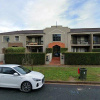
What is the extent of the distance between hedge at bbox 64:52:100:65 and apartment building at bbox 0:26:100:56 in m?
9.94

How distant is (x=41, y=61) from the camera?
15180 millimetres

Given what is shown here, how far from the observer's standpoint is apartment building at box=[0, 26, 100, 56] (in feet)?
81.2

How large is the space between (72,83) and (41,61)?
8443mm

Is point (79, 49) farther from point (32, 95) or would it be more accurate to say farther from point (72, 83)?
point (32, 95)

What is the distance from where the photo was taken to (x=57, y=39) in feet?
83.6

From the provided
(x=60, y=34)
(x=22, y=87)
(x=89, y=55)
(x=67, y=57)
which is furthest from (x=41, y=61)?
(x=60, y=34)

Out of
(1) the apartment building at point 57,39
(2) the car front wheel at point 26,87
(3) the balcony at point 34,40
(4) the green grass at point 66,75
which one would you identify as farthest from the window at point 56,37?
(2) the car front wheel at point 26,87

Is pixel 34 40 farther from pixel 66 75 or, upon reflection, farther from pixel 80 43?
pixel 66 75

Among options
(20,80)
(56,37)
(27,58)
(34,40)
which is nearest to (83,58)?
(27,58)

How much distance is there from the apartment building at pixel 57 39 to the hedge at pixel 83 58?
9940 millimetres

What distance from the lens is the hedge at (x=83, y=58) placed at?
47.2 ft

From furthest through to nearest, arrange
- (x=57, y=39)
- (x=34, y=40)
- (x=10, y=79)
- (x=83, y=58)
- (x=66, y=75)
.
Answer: (x=34, y=40) < (x=57, y=39) < (x=83, y=58) < (x=66, y=75) < (x=10, y=79)

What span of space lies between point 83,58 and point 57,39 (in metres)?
12.0

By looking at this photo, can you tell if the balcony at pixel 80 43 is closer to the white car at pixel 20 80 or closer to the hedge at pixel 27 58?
the hedge at pixel 27 58
